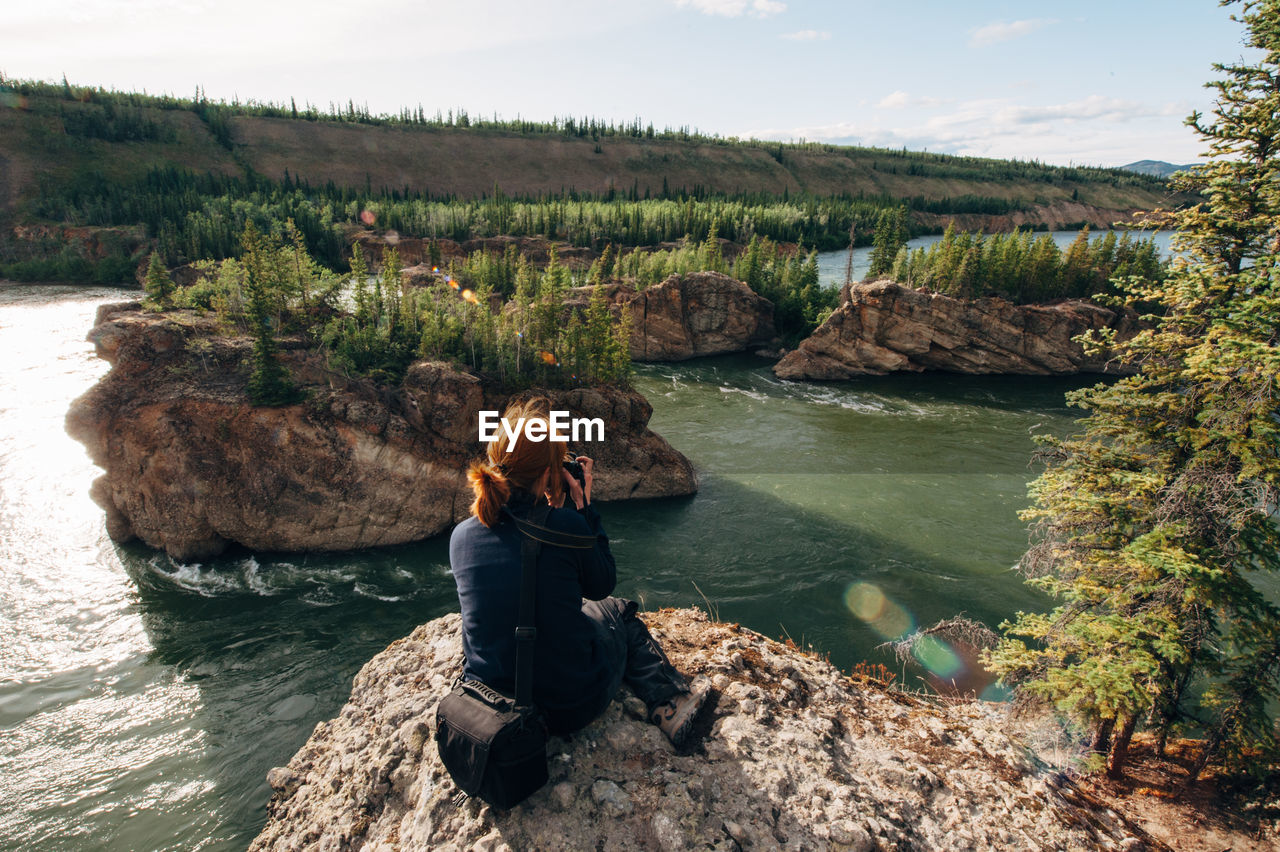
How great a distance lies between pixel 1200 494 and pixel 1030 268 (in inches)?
2220

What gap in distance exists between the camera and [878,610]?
1888 cm

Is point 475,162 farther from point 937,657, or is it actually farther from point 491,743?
point 491,743

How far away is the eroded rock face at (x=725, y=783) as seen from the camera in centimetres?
466

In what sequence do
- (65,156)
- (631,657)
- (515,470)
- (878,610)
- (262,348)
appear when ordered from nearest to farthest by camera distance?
1. (515,470)
2. (631,657)
3. (878,610)
4. (262,348)
5. (65,156)

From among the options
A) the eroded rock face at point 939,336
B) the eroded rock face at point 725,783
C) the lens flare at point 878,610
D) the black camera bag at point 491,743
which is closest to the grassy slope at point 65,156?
the eroded rock face at point 939,336

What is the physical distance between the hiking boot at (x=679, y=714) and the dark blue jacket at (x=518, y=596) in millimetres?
1234

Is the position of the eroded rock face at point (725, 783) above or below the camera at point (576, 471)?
below

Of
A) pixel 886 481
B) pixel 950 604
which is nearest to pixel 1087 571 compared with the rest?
pixel 950 604

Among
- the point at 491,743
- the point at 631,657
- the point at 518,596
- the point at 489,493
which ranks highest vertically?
the point at 489,493

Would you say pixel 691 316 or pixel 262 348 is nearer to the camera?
pixel 262 348

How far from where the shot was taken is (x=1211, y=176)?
8000 mm

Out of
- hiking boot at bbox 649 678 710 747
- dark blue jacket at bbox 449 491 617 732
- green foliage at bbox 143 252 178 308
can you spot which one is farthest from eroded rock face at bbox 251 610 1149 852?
green foliage at bbox 143 252 178 308

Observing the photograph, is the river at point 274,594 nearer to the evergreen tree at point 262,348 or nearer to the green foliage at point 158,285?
the evergreen tree at point 262,348

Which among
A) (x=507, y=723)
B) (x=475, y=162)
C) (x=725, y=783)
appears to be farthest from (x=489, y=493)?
(x=475, y=162)
